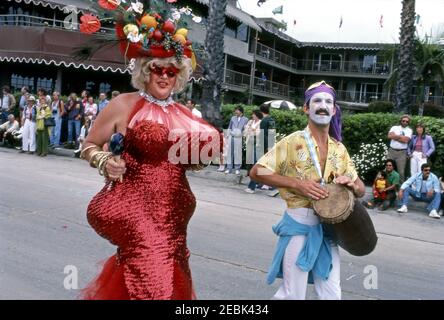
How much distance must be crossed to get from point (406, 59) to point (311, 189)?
12724 millimetres

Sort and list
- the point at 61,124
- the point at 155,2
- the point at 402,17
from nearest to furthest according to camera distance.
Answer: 1. the point at 155,2
2. the point at 402,17
3. the point at 61,124

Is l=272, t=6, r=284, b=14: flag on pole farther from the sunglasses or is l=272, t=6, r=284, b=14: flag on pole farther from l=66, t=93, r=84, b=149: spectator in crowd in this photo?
the sunglasses

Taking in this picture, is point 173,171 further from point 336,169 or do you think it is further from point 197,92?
point 197,92

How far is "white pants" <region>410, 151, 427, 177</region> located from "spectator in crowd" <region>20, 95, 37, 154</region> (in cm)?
1070

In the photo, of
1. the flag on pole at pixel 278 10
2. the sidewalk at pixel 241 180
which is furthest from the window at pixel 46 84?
the flag on pole at pixel 278 10

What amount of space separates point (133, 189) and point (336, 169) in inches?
55.4

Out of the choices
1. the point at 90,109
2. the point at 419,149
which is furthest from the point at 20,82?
the point at 419,149

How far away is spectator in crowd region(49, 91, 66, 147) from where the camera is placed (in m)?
16.2

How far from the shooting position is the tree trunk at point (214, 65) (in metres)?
14.4

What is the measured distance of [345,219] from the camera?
3.26 metres

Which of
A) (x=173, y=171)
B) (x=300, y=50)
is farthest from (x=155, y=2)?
(x=300, y=50)

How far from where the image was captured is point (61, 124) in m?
16.6

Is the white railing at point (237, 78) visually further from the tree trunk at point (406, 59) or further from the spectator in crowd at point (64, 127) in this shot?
the tree trunk at point (406, 59)
